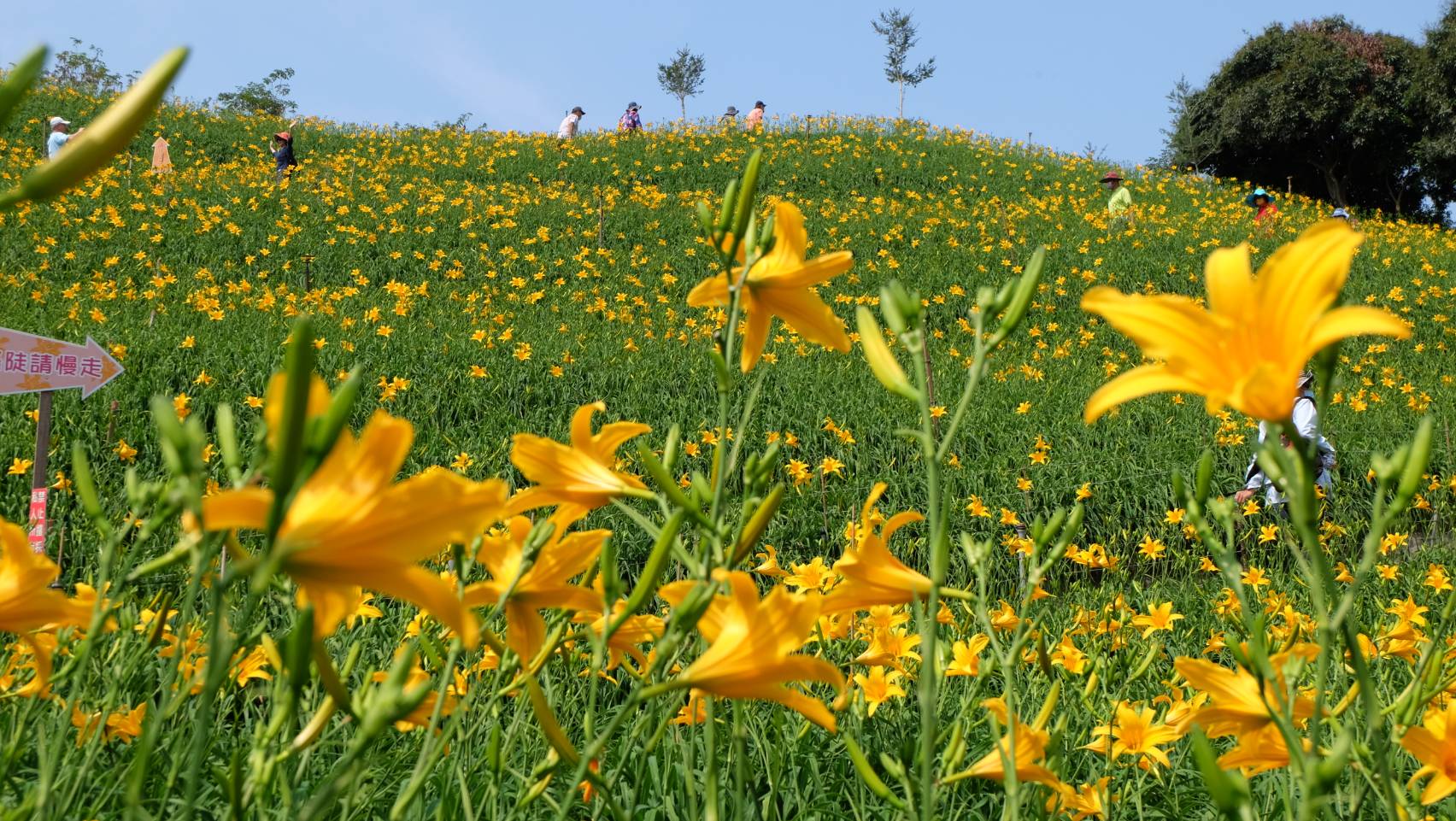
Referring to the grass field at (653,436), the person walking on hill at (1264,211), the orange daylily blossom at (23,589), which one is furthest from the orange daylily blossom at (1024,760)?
the person walking on hill at (1264,211)

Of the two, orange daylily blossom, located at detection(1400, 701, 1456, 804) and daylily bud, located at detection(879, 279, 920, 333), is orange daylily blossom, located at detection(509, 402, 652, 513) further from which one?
orange daylily blossom, located at detection(1400, 701, 1456, 804)

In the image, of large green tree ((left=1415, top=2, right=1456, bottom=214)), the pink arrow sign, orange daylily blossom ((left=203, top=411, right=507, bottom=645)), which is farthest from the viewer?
large green tree ((left=1415, top=2, right=1456, bottom=214))

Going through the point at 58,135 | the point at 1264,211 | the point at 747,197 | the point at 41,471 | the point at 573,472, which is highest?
the point at 1264,211

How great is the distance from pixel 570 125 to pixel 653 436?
12547 millimetres

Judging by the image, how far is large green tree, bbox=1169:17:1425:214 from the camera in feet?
74.5

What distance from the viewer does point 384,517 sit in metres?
0.56

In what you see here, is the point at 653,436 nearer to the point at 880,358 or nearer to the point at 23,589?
the point at 880,358

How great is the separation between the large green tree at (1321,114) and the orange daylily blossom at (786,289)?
2590cm

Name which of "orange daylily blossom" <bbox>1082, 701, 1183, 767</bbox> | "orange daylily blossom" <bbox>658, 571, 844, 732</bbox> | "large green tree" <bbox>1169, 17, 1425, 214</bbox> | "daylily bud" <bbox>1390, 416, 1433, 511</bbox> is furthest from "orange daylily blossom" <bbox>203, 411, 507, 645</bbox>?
"large green tree" <bbox>1169, 17, 1425, 214</bbox>

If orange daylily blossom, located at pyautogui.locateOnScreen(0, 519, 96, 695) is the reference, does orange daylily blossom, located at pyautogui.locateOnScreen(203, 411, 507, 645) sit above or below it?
above

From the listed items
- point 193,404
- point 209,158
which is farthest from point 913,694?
point 209,158

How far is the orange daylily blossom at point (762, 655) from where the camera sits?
2.52 feet

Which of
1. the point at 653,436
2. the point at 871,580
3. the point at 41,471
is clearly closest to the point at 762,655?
the point at 871,580

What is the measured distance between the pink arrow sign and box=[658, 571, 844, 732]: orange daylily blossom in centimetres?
224
